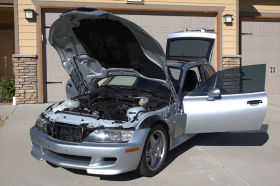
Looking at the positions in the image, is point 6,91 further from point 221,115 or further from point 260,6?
point 260,6

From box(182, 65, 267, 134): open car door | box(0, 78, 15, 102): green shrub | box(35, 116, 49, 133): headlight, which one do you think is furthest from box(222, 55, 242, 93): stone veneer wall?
box(0, 78, 15, 102): green shrub

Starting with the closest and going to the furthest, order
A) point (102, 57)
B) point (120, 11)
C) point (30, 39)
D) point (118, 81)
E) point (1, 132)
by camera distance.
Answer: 1. point (102, 57)
2. point (118, 81)
3. point (1, 132)
4. point (30, 39)
5. point (120, 11)

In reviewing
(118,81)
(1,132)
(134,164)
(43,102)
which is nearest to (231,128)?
(134,164)

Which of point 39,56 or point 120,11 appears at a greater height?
point 120,11

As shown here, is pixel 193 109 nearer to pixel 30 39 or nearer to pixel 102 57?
pixel 102 57

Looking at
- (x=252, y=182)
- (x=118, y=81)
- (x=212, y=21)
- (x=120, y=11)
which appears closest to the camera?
(x=252, y=182)

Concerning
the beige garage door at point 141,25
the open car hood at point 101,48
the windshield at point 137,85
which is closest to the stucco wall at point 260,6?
the beige garage door at point 141,25

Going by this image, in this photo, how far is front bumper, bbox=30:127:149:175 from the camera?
3.67m

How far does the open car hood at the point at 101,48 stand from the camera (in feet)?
14.4

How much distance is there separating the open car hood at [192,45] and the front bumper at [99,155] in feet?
9.85

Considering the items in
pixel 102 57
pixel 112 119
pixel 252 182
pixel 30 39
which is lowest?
pixel 252 182

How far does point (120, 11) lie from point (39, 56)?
2800mm

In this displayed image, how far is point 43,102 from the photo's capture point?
9.73m

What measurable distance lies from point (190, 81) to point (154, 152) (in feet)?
5.98
